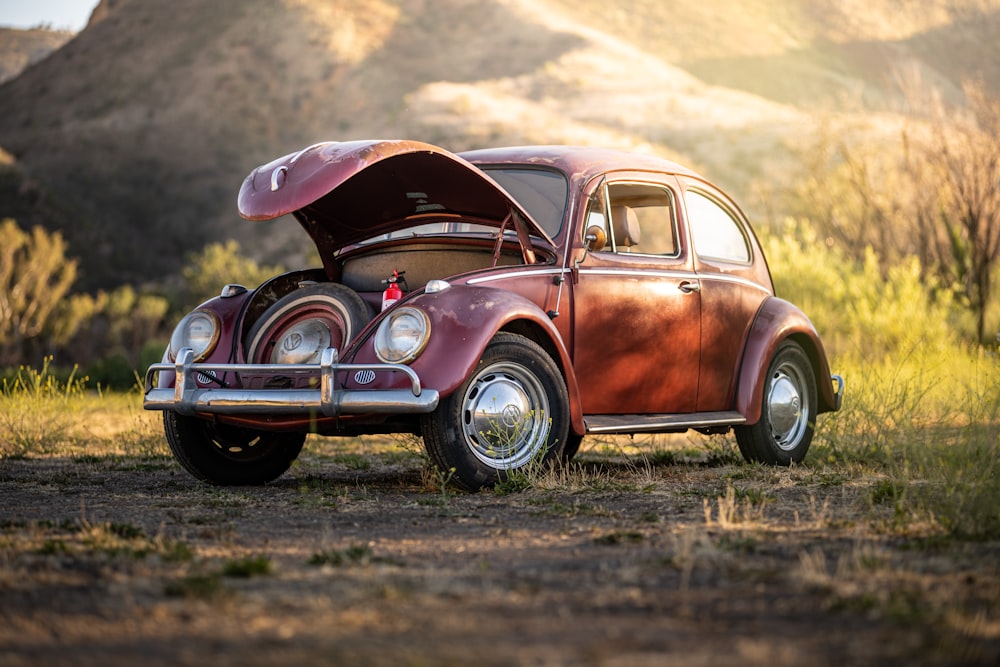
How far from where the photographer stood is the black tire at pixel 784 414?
783 cm

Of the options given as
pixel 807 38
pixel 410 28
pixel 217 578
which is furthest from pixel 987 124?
pixel 807 38

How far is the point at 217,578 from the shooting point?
3.56 metres

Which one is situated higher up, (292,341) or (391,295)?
(391,295)

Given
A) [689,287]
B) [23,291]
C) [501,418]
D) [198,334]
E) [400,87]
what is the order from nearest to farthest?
1. [501,418]
2. [198,334]
3. [689,287]
4. [23,291]
5. [400,87]

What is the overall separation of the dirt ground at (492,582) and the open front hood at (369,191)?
5.25ft

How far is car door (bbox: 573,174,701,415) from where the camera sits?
265 inches

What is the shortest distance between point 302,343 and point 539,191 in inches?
68.3

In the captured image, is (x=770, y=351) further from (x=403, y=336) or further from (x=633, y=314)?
(x=403, y=336)

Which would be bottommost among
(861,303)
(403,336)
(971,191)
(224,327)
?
(861,303)

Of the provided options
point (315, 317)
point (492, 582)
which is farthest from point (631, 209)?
point (492, 582)

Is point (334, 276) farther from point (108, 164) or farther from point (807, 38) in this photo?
point (807, 38)

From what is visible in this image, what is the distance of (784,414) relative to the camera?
26.4ft

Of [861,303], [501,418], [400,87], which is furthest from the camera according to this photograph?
[400,87]

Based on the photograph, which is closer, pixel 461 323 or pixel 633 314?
pixel 461 323
